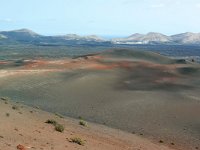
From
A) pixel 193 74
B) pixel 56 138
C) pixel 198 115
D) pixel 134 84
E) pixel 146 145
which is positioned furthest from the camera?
pixel 193 74

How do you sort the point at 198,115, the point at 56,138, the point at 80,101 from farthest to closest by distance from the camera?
the point at 80,101 → the point at 198,115 → the point at 56,138

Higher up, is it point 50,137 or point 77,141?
point 50,137

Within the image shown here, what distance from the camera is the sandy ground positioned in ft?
64.1

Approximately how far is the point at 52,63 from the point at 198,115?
3599 cm

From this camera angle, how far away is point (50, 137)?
2175 centimetres

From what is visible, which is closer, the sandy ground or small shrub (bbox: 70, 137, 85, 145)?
the sandy ground

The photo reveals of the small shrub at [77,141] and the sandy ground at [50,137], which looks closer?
the sandy ground at [50,137]

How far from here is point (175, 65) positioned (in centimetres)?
7244

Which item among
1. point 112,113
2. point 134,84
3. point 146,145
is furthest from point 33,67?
point 146,145

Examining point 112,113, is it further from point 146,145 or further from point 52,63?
point 52,63

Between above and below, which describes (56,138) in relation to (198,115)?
above

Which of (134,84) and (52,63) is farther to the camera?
(52,63)

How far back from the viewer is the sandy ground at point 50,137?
64.1 feet

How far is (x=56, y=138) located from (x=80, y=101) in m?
24.1
